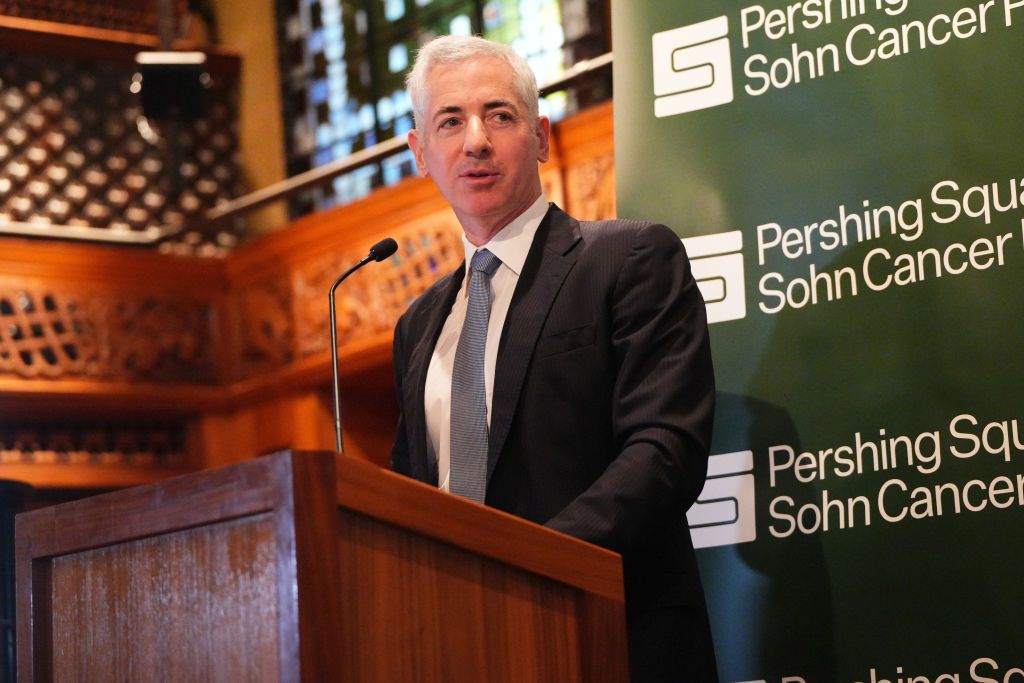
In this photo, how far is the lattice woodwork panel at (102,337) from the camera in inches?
223

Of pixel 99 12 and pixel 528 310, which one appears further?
pixel 99 12

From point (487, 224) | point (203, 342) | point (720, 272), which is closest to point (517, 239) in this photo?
point (487, 224)

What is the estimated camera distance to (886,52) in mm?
2682

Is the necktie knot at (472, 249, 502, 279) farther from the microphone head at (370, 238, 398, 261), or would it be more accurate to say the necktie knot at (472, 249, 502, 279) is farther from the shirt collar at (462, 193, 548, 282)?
the microphone head at (370, 238, 398, 261)

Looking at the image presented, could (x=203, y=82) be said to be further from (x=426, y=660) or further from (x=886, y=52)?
(x=426, y=660)

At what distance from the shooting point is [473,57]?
2.50 metres

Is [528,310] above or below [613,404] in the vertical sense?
above

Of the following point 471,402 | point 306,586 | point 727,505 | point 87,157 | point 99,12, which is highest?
point 99,12

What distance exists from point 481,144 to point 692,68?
69cm

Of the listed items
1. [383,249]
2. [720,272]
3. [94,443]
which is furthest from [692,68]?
[94,443]

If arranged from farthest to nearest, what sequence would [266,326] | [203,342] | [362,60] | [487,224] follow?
[362,60] < [203,342] < [266,326] < [487,224]

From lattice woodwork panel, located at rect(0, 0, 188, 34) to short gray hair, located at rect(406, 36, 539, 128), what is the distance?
14.7 feet

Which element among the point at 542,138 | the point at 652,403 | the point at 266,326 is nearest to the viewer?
the point at 652,403

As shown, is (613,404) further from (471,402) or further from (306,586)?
(306,586)
